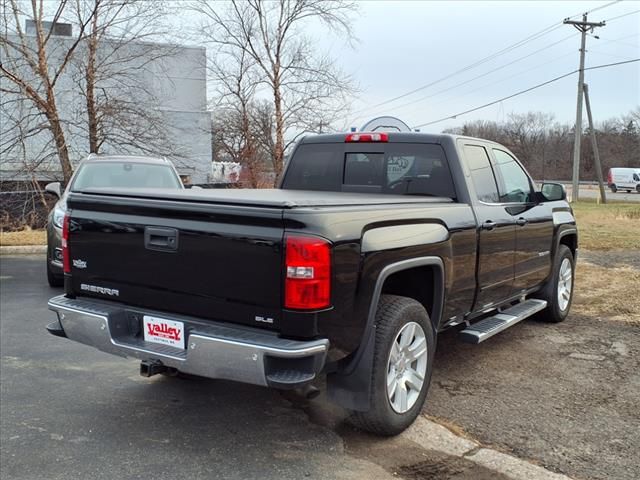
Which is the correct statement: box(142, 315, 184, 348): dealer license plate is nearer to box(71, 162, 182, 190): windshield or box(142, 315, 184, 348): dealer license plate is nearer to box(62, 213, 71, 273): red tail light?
box(62, 213, 71, 273): red tail light

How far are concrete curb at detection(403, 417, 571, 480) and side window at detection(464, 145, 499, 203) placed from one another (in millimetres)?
1872

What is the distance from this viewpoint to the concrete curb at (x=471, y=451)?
322cm

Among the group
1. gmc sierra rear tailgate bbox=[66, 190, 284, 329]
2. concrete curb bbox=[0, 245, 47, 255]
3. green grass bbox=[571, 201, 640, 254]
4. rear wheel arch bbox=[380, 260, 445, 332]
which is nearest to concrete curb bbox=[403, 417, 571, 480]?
rear wheel arch bbox=[380, 260, 445, 332]

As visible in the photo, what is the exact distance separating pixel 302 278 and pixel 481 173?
2.49 meters

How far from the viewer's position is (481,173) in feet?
16.0

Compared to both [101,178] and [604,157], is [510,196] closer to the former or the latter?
[101,178]

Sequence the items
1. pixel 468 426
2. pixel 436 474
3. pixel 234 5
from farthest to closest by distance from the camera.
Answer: pixel 234 5
pixel 468 426
pixel 436 474

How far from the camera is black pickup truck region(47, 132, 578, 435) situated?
9.90 feet

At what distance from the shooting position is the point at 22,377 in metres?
4.71

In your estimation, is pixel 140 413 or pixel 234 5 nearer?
pixel 140 413

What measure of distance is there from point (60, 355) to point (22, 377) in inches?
23.1

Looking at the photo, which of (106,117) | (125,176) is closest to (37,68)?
(106,117)

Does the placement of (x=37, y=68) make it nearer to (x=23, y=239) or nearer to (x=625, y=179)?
(x=23, y=239)

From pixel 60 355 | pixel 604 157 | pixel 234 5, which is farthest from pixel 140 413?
pixel 604 157
